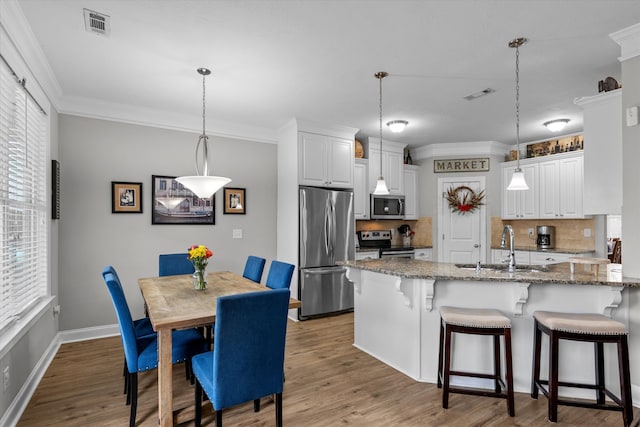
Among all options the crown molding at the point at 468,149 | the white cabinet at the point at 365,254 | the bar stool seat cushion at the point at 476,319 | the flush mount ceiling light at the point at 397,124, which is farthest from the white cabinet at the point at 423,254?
the bar stool seat cushion at the point at 476,319

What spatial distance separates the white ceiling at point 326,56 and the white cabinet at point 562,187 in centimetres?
92

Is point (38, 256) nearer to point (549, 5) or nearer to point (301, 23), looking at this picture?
point (301, 23)

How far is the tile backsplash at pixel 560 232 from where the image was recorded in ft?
16.9

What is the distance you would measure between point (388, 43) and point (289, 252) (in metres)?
2.96

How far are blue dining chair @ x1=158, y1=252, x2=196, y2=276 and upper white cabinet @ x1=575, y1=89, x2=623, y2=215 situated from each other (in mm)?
3948

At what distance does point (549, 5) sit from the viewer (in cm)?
213

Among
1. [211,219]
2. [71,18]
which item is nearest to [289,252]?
[211,219]

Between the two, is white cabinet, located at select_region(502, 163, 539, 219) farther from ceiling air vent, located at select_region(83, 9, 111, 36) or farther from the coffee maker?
ceiling air vent, located at select_region(83, 9, 111, 36)

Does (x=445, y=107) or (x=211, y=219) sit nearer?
(x=445, y=107)

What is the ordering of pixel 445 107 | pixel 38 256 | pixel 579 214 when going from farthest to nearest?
pixel 579 214 → pixel 445 107 → pixel 38 256

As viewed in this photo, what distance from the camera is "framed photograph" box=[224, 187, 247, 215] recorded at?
4.65 metres

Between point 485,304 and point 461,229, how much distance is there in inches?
132

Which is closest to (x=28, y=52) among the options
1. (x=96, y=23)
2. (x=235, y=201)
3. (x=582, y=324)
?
(x=96, y=23)

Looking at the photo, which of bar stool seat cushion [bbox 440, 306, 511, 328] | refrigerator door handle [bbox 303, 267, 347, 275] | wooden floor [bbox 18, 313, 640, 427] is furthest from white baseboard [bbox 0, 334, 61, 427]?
bar stool seat cushion [bbox 440, 306, 511, 328]
